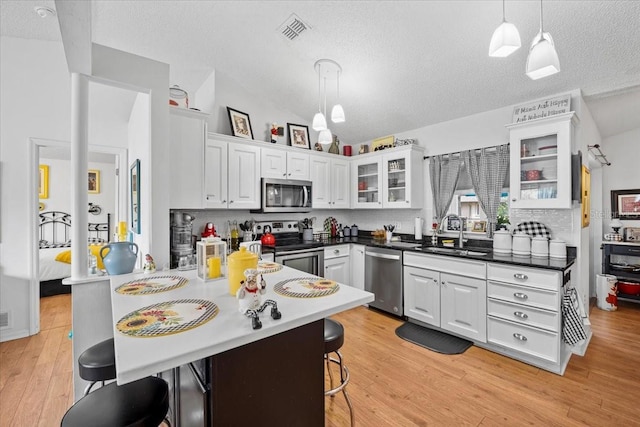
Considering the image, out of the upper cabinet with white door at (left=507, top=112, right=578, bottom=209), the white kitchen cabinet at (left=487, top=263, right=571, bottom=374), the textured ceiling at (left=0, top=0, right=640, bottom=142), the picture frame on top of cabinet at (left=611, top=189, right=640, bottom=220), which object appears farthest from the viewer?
the picture frame on top of cabinet at (left=611, top=189, right=640, bottom=220)

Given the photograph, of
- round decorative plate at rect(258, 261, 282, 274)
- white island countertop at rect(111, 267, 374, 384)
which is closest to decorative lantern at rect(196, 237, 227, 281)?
white island countertop at rect(111, 267, 374, 384)

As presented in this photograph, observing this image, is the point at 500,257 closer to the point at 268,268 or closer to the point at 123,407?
the point at 268,268

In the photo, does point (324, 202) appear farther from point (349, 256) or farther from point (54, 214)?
point (54, 214)

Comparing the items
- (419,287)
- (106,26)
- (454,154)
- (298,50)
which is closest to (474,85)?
(454,154)

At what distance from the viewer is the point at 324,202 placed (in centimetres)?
423

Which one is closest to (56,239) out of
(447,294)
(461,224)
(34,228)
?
(34,228)

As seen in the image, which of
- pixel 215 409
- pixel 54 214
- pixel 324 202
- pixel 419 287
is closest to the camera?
pixel 215 409

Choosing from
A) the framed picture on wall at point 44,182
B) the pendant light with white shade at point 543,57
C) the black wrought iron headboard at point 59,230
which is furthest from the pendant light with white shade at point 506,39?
the framed picture on wall at point 44,182

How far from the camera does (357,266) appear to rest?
13.2 ft

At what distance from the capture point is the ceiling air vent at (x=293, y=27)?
2555 mm

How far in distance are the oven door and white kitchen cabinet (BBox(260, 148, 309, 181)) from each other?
1.03 meters

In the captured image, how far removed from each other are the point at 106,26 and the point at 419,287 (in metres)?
4.09

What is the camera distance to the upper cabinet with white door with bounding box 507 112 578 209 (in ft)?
8.54

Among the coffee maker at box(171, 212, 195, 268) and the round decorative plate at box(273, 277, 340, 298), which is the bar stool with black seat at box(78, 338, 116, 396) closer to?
the round decorative plate at box(273, 277, 340, 298)
